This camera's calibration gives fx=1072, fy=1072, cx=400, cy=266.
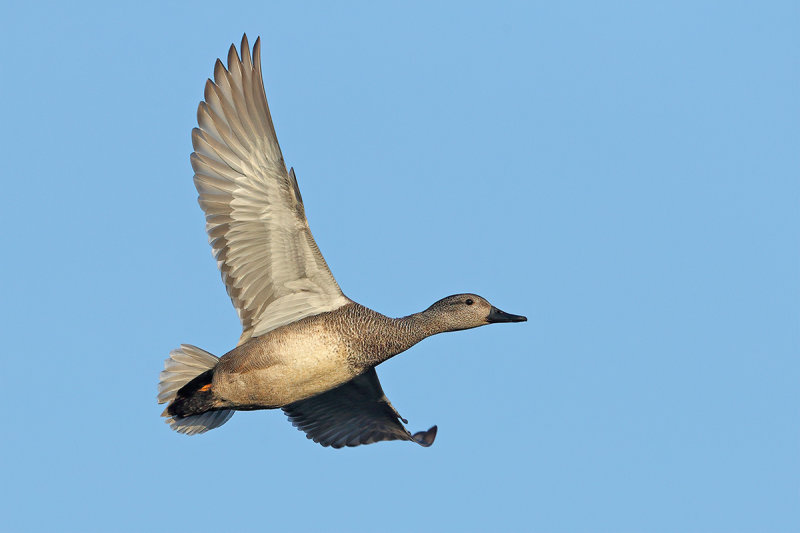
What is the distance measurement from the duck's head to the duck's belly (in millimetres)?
1255

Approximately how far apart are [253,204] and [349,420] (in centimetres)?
319

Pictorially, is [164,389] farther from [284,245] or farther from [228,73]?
[228,73]

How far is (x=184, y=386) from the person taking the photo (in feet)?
35.4

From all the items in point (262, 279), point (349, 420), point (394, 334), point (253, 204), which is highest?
point (253, 204)

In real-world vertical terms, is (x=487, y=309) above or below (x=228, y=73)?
below

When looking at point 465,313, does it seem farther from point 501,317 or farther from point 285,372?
point 285,372

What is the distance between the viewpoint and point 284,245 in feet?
34.0

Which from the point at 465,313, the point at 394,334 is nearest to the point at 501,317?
the point at 465,313

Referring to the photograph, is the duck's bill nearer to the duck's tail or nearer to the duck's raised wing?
the duck's raised wing

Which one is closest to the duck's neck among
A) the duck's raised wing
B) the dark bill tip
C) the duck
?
the duck

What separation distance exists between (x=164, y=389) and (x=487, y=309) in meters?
3.48

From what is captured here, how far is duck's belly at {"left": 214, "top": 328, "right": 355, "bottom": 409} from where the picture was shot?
1023 cm

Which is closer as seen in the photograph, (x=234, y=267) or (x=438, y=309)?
(x=234, y=267)

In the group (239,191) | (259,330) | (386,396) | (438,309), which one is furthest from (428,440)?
(239,191)
